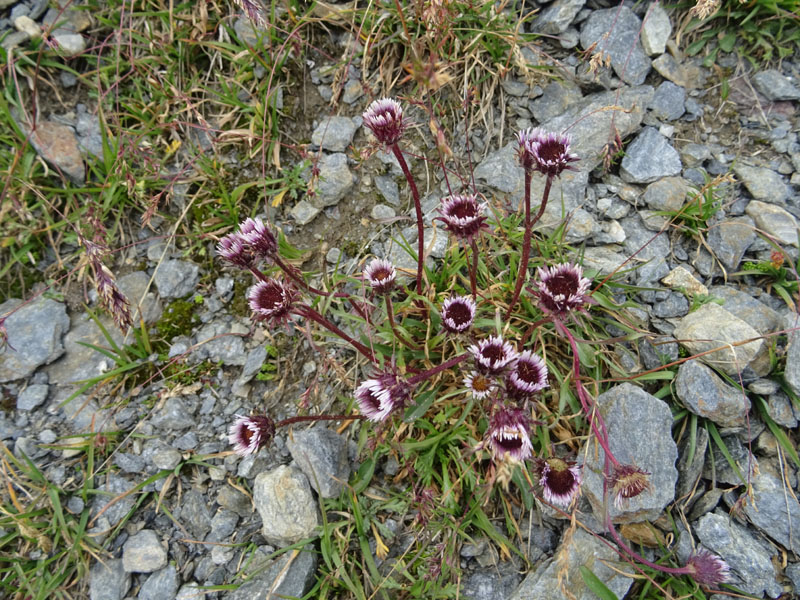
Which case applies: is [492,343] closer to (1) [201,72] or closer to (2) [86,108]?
(1) [201,72]

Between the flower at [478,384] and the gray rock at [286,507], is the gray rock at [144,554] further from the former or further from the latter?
the flower at [478,384]

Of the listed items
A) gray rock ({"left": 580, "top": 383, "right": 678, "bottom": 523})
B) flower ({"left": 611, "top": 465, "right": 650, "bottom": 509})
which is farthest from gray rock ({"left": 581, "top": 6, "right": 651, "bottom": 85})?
flower ({"left": 611, "top": 465, "right": 650, "bottom": 509})

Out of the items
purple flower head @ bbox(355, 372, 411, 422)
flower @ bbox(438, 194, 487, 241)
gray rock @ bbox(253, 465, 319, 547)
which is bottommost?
gray rock @ bbox(253, 465, 319, 547)

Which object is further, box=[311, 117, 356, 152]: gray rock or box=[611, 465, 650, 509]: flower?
box=[311, 117, 356, 152]: gray rock

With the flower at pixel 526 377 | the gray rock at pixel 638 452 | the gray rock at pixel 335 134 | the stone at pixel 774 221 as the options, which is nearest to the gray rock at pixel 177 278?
the gray rock at pixel 335 134

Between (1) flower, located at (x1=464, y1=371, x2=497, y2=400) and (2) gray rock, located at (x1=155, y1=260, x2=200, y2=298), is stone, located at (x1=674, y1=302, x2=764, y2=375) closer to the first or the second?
(1) flower, located at (x1=464, y1=371, x2=497, y2=400)

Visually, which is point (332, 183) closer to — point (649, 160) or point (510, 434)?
point (649, 160)

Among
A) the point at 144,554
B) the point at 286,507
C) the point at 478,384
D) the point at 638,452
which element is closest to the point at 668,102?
the point at 638,452

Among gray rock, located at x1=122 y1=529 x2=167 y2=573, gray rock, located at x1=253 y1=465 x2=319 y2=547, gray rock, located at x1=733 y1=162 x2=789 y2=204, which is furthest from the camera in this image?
gray rock, located at x1=733 y1=162 x2=789 y2=204
